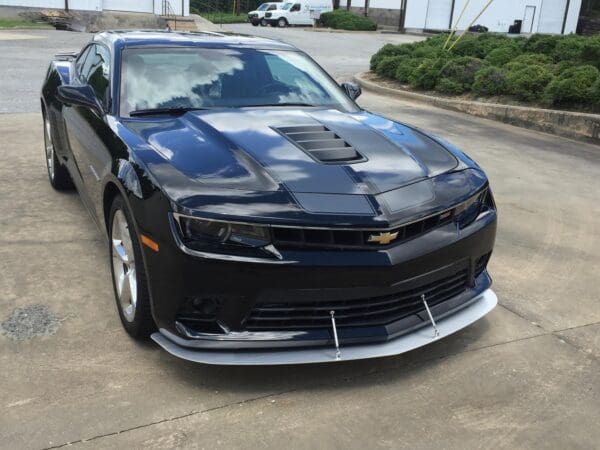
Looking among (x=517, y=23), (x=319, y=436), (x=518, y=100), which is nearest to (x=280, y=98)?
(x=319, y=436)

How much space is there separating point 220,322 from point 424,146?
5.36ft

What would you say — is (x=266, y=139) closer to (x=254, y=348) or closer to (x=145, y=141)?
(x=145, y=141)

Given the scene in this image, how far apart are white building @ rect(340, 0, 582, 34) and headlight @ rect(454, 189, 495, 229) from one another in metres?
46.5

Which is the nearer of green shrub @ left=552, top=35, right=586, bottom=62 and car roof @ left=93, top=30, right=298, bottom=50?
car roof @ left=93, top=30, right=298, bottom=50

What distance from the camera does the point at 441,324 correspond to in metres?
3.13

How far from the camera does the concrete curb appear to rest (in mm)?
9461

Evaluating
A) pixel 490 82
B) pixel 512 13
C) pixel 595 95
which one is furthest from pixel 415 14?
pixel 595 95

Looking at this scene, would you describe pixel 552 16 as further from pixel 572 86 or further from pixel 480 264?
pixel 480 264

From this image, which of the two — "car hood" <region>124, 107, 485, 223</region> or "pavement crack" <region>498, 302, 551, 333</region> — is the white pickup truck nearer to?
"car hood" <region>124, 107, 485, 223</region>

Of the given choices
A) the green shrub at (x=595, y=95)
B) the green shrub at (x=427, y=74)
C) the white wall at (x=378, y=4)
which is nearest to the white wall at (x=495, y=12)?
the white wall at (x=378, y=4)

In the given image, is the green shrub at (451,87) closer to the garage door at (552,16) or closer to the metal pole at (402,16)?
the metal pole at (402,16)

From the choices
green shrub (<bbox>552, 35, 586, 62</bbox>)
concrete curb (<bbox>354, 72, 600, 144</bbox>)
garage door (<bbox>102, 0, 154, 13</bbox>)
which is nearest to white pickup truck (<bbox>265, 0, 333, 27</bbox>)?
garage door (<bbox>102, 0, 154, 13</bbox>)

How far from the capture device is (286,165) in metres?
3.01

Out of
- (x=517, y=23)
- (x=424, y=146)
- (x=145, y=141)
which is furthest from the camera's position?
(x=517, y=23)
